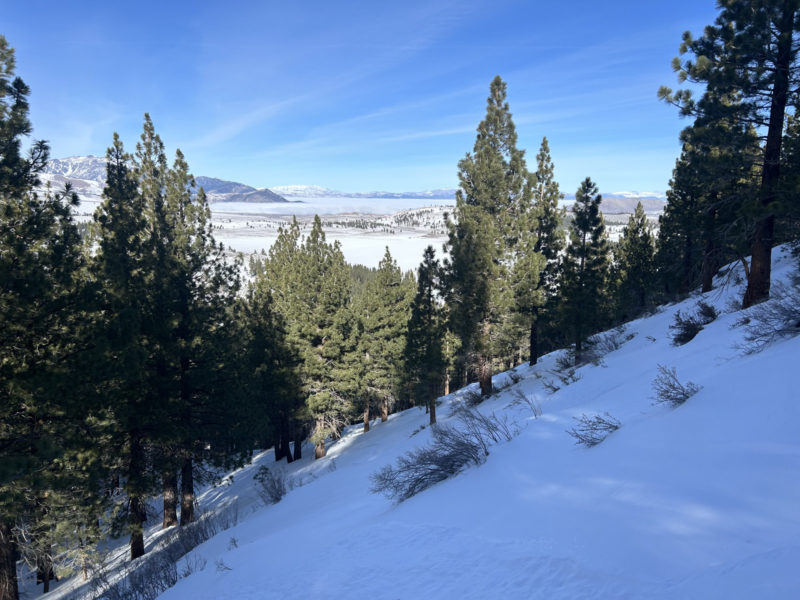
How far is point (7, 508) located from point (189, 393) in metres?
6.09

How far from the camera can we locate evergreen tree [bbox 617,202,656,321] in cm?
3130

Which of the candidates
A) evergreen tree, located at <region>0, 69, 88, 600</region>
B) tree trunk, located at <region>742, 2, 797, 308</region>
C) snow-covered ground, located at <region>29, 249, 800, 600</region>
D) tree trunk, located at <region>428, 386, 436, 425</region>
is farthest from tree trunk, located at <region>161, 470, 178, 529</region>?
tree trunk, located at <region>742, 2, 797, 308</region>

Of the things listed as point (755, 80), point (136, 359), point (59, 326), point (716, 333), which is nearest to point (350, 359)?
point (136, 359)

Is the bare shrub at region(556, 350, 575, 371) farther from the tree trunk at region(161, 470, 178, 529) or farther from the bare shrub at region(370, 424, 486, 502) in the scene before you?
the tree trunk at region(161, 470, 178, 529)

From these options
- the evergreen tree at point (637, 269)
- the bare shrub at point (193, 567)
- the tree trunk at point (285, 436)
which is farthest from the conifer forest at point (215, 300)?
the evergreen tree at point (637, 269)

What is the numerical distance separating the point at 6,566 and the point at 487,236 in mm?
16101

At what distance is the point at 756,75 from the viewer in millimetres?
9531

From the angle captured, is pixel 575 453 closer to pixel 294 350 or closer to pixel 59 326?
pixel 59 326

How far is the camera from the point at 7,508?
7.64m

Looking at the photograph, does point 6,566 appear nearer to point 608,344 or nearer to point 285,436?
point 608,344

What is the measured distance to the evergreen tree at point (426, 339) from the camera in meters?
21.0

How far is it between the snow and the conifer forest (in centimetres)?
99

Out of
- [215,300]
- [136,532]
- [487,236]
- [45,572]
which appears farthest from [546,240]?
[45,572]

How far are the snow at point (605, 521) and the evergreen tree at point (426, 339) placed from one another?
14698mm
